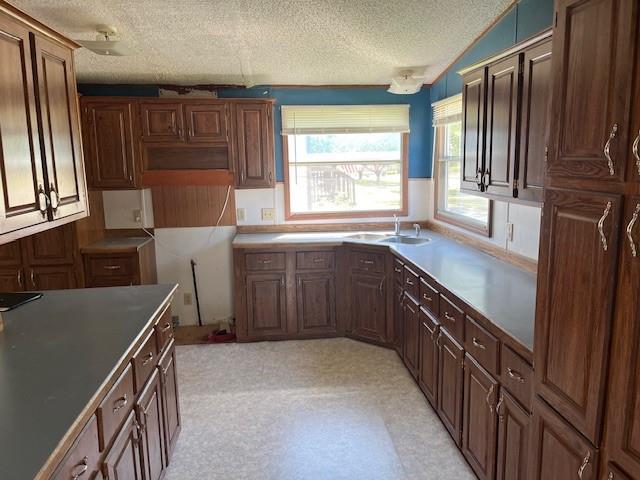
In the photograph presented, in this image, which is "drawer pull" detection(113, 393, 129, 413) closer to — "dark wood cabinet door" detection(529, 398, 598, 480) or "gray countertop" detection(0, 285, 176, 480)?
"gray countertop" detection(0, 285, 176, 480)

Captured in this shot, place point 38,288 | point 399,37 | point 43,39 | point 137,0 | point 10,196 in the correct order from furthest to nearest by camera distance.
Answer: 1. point 38,288
2. point 399,37
3. point 137,0
4. point 43,39
5. point 10,196

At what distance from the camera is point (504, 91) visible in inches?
91.7

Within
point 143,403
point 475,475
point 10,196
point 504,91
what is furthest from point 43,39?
point 475,475

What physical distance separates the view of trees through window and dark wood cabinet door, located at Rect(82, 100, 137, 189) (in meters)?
1.38

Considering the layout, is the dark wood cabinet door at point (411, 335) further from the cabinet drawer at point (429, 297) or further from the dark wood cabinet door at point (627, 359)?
the dark wood cabinet door at point (627, 359)

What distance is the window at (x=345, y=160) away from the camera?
14.0ft

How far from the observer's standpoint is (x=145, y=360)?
1.99 metres

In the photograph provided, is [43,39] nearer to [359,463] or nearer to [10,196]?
[10,196]

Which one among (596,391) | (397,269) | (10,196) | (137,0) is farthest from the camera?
(397,269)

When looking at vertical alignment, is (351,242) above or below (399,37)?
below

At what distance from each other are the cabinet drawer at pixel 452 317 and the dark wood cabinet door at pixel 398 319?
0.82 m

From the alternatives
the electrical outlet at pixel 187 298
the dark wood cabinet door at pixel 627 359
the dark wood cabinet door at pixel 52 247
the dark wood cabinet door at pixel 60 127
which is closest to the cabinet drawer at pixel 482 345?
the dark wood cabinet door at pixel 627 359

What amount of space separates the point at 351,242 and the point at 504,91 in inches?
71.4

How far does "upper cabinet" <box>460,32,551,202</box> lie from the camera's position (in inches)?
80.5
